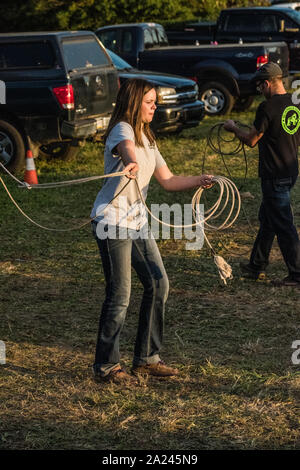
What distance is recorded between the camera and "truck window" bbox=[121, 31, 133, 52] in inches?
783

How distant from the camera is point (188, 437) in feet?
15.6

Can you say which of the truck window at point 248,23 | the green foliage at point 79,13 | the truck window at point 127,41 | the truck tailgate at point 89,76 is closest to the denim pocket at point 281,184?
the truck tailgate at point 89,76

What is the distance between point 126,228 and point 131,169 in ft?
1.40

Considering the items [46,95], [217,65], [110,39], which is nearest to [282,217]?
[46,95]

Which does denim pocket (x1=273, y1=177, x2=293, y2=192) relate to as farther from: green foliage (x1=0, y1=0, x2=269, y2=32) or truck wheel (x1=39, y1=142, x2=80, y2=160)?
green foliage (x1=0, y1=0, x2=269, y2=32)

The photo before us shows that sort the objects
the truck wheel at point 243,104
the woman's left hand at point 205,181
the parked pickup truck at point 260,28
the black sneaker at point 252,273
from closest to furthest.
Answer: the woman's left hand at point 205,181 < the black sneaker at point 252,273 < the truck wheel at point 243,104 < the parked pickup truck at point 260,28

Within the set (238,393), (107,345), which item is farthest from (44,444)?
(238,393)

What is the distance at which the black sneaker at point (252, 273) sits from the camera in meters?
7.82

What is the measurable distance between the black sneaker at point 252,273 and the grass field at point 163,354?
0.43 ft

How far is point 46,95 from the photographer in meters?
12.2

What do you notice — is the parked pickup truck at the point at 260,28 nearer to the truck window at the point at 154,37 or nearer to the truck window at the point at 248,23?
the truck window at the point at 248,23

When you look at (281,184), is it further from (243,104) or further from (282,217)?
(243,104)

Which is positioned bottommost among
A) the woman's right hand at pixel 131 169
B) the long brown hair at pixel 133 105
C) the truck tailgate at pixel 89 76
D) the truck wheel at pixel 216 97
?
the truck wheel at pixel 216 97

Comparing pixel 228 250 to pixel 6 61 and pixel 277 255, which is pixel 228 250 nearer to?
pixel 277 255
